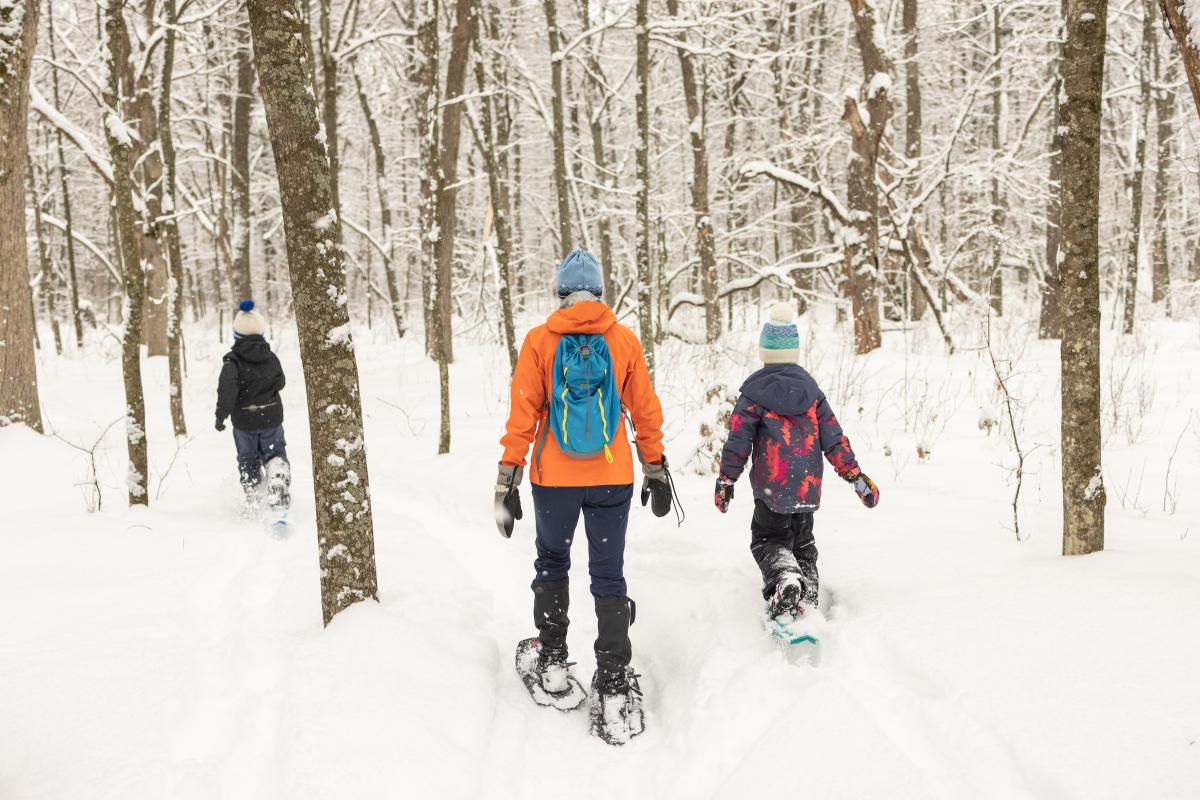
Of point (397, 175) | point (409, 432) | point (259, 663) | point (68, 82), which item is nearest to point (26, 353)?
point (409, 432)

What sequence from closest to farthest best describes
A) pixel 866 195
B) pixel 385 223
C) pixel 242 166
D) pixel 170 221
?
pixel 170 221
pixel 866 195
pixel 242 166
pixel 385 223

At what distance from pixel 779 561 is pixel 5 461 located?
6.88m

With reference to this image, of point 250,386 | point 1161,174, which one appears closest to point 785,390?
point 250,386

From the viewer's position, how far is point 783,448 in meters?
3.71

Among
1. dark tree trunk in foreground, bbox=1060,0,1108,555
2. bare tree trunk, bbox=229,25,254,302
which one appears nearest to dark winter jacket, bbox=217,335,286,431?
dark tree trunk in foreground, bbox=1060,0,1108,555

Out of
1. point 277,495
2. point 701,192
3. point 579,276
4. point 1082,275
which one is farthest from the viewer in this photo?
point 701,192

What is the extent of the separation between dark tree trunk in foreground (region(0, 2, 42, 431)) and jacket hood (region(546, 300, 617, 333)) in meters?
6.59

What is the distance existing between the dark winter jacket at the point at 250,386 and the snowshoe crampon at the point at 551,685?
12.7ft

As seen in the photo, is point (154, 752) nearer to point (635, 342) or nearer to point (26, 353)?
point (635, 342)

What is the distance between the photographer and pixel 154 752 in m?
2.59

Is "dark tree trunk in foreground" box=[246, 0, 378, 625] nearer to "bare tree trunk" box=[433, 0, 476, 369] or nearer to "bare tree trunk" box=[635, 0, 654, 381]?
"bare tree trunk" box=[433, 0, 476, 369]

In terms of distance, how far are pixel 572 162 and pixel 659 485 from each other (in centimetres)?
2169

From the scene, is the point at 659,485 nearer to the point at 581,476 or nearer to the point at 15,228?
the point at 581,476

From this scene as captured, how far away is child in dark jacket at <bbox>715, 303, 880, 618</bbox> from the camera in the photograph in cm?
368
